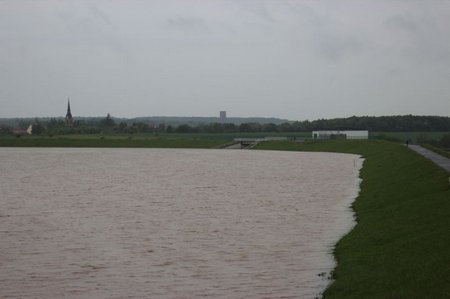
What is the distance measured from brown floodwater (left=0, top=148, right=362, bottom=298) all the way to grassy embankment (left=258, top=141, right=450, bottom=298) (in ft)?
2.52

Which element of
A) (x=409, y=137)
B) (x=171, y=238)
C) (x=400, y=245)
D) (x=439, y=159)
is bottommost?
(x=171, y=238)

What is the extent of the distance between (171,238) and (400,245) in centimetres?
708

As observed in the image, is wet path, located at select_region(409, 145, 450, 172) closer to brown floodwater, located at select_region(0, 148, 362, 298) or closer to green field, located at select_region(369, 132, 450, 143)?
brown floodwater, located at select_region(0, 148, 362, 298)

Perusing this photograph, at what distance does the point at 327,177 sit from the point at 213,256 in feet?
80.4

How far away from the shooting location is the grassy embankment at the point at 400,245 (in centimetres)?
1078

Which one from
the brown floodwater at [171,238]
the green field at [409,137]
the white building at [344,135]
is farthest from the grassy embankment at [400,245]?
the white building at [344,135]

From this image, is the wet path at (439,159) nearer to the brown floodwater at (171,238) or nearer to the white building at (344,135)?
the brown floodwater at (171,238)

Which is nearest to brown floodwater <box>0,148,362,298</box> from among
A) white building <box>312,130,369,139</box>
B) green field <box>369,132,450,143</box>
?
green field <box>369,132,450,143</box>

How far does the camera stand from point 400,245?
13.9m

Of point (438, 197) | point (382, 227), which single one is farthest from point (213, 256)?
point (438, 197)

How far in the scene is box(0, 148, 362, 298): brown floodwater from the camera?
13.2 metres

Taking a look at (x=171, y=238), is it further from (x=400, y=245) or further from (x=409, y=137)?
(x=409, y=137)

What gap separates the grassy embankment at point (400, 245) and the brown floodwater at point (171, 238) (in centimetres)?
77

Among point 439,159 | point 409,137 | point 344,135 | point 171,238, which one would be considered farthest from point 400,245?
point 409,137
